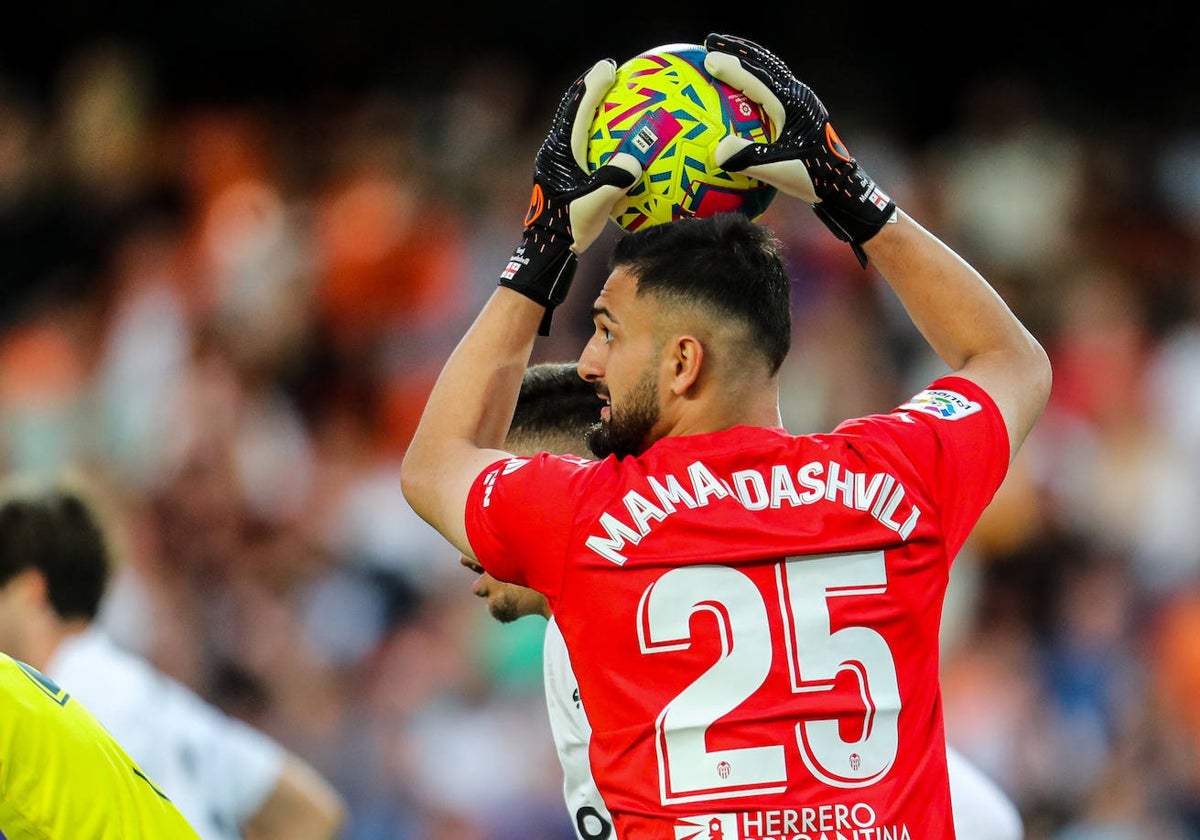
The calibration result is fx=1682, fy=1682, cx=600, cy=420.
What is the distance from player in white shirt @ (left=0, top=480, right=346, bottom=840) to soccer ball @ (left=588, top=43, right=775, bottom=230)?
6.33 ft

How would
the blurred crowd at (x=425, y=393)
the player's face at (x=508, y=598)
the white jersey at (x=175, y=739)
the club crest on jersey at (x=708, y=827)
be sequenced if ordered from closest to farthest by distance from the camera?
the club crest on jersey at (x=708, y=827), the player's face at (x=508, y=598), the white jersey at (x=175, y=739), the blurred crowd at (x=425, y=393)

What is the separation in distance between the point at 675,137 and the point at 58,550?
2.18 m

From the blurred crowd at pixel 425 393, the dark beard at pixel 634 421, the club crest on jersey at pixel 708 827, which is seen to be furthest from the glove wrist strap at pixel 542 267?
the blurred crowd at pixel 425 393

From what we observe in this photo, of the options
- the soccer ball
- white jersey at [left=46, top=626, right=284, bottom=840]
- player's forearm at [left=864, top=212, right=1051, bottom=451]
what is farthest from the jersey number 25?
white jersey at [left=46, top=626, right=284, bottom=840]

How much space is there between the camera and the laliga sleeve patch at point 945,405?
3238 mm

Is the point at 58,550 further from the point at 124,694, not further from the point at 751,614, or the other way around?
the point at 751,614

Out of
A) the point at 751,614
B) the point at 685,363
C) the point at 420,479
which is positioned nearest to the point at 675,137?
the point at 685,363

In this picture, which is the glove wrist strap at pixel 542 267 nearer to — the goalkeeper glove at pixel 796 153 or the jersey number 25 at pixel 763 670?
the goalkeeper glove at pixel 796 153

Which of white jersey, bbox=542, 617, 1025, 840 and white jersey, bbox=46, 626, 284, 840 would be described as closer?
white jersey, bbox=542, 617, 1025, 840

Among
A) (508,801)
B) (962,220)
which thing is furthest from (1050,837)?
(962,220)

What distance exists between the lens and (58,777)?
9.96 ft

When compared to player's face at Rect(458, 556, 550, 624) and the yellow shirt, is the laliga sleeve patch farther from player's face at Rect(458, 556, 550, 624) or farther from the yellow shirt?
the yellow shirt

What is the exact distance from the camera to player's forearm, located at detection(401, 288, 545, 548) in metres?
3.23

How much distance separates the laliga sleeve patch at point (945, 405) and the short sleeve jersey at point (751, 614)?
0.08 meters
